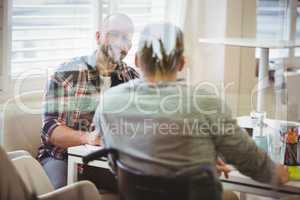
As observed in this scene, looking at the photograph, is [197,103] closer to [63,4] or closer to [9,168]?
[9,168]

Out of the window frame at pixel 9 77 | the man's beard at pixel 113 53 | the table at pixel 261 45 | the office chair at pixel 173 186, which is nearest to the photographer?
the office chair at pixel 173 186

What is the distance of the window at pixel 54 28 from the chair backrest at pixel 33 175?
0.30 m

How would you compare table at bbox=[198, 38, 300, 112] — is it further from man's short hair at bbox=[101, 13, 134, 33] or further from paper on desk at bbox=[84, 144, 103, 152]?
paper on desk at bbox=[84, 144, 103, 152]

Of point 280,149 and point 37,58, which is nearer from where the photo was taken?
point 280,149

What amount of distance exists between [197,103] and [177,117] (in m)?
0.06

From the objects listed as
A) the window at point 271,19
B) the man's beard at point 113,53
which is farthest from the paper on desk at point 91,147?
the window at point 271,19

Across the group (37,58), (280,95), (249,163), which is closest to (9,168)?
(37,58)

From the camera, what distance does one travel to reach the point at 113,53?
168 cm

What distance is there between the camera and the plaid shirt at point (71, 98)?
5.68ft

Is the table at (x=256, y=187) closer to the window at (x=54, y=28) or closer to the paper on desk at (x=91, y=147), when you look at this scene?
the paper on desk at (x=91, y=147)

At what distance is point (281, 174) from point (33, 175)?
69cm

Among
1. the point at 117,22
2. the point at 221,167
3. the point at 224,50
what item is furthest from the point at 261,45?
the point at 221,167

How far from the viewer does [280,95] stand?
76.5 inches

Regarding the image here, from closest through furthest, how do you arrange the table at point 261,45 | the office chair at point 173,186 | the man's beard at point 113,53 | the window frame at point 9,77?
the office chair at point 173,186 < the man's beard at point 113,53 < the table at point 261,45 < the window frame at point 9,77
